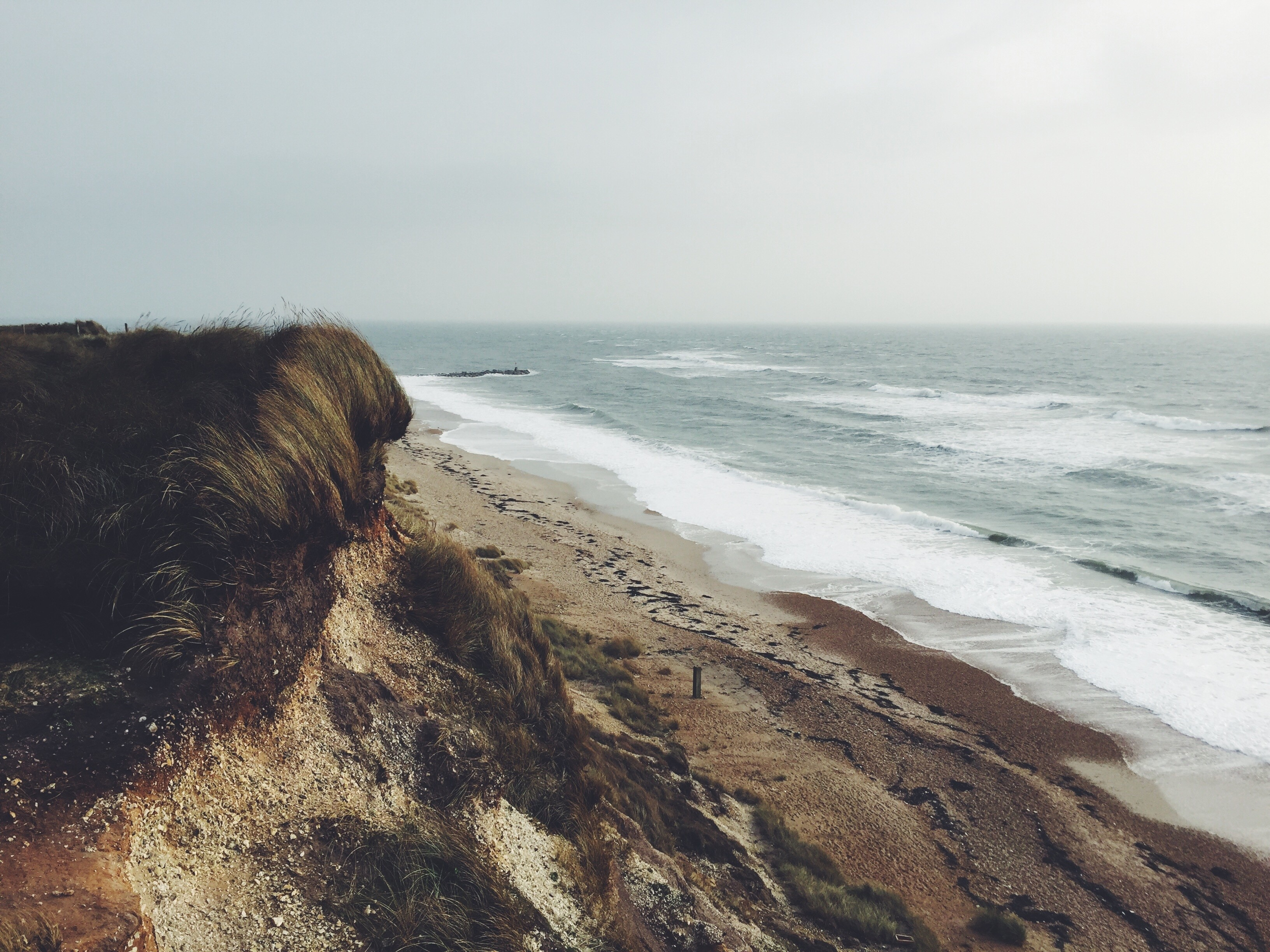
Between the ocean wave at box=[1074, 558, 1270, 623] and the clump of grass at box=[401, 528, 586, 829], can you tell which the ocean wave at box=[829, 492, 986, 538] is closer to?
the ocean wave at box=[1074, 558, 1270, 623]

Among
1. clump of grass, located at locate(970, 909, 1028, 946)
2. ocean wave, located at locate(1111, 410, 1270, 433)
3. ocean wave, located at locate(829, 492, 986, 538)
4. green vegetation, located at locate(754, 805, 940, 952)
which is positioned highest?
ocean wave, located at locate(1111, 410, 1270, 433)

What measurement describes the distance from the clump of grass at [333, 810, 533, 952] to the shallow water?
1317cm

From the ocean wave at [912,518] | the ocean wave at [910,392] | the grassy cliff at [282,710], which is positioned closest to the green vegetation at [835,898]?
the grassy cliff at [282,710]

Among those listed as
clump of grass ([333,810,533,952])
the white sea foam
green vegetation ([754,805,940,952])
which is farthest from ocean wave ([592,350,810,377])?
clump of grass ([333,810,533,952])

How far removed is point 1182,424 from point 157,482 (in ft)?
191

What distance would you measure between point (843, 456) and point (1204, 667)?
22.7 meters

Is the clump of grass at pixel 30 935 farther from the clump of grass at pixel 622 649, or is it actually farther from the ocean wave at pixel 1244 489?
the ocean wave at pixel 1244 489

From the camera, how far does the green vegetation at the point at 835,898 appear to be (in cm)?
752

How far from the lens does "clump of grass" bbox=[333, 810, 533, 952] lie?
441 centimetres

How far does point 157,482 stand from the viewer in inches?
205

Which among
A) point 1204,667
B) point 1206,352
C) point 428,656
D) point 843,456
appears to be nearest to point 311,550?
point 428,656

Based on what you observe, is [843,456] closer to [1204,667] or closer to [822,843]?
[1204,667]

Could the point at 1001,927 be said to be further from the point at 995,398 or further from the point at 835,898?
the point at 995,398

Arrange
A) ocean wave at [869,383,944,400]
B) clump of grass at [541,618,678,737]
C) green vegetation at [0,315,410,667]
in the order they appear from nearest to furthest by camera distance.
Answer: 1. green vegetation at [0,315,410,667]
2. clump of grass at [541,618,678,737]
3. ocean wave at [869,383,944,400]
